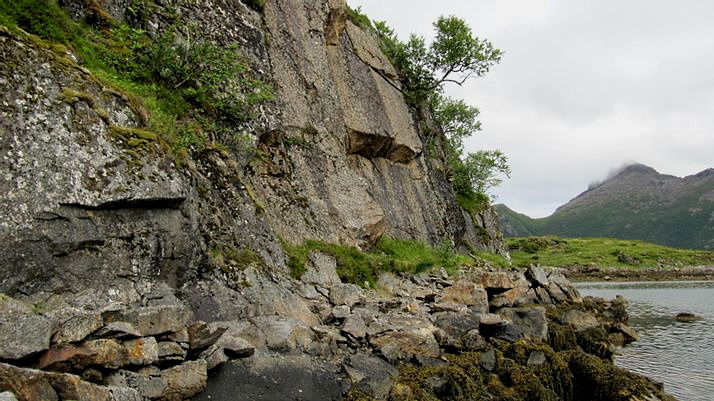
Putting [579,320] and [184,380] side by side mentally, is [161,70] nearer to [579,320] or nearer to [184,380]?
[184,380]

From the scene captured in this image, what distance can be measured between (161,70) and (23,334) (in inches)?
440

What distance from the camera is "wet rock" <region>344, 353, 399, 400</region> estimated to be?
33.8ft

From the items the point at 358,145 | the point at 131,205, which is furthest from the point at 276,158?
the point at 131,205

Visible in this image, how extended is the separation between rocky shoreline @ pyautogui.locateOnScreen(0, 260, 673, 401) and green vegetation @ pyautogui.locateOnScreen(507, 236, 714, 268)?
352 feet

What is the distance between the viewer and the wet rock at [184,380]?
7.63 m

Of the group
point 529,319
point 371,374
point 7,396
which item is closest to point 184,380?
point 7,396

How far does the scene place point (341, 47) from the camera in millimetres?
31969

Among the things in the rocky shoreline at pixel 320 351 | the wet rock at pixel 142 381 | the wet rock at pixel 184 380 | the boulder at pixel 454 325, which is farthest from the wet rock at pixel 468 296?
the wet rock at pixel 142 381

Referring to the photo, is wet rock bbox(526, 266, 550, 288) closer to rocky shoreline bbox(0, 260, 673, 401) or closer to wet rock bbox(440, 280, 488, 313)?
rocky shoreline bbox(0, 260, 673, 401)

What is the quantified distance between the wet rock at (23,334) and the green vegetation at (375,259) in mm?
9530

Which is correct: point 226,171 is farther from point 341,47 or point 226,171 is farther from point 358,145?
point 341,47

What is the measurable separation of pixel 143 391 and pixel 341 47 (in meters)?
28.4

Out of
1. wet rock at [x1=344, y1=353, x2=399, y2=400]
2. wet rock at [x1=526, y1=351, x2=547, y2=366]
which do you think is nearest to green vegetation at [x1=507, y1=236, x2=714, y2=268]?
wet rock at [x1=526, y1=351, x2=547, y2=366]

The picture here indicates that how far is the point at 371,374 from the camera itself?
10703 millimetres
